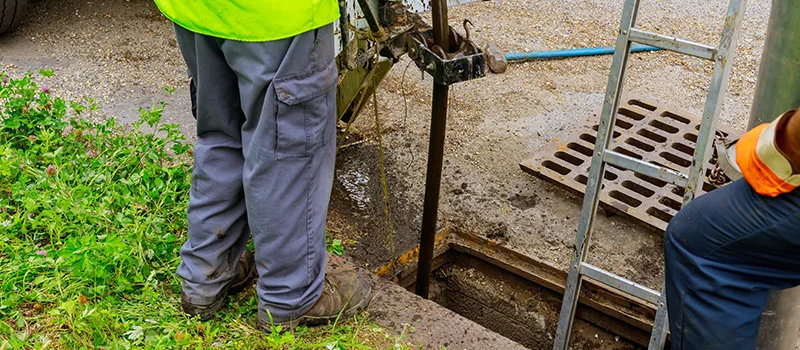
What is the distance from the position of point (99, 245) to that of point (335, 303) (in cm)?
84

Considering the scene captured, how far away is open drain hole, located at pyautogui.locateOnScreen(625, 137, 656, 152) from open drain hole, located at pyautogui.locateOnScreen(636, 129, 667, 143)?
61 mm

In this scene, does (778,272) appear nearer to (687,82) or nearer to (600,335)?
(600,335)

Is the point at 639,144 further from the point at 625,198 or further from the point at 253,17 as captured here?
the point at 253,17

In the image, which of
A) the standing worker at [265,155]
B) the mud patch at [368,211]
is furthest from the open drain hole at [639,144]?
the standing worker at [265,155]

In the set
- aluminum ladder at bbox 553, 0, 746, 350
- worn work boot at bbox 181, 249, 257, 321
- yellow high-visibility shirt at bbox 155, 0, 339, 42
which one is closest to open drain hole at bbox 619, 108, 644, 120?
aluminum ladder at bbox 553, 0, 746, 350

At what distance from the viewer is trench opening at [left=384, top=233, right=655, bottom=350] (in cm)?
330

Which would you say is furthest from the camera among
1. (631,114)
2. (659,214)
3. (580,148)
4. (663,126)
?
(631,114)

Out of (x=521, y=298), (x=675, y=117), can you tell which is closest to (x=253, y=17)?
(x=521, y=298)

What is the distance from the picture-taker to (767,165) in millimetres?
1917

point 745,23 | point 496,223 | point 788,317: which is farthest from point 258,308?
point 745,23

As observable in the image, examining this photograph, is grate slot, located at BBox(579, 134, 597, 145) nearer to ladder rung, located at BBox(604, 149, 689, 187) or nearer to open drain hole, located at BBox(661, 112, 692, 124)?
open drain hole, located at BBox(661, 112, 692, 124)

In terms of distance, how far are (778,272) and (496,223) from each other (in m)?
1.54

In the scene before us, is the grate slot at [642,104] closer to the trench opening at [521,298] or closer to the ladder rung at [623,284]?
the trench opening at [521,298]

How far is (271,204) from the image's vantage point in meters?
2.25
